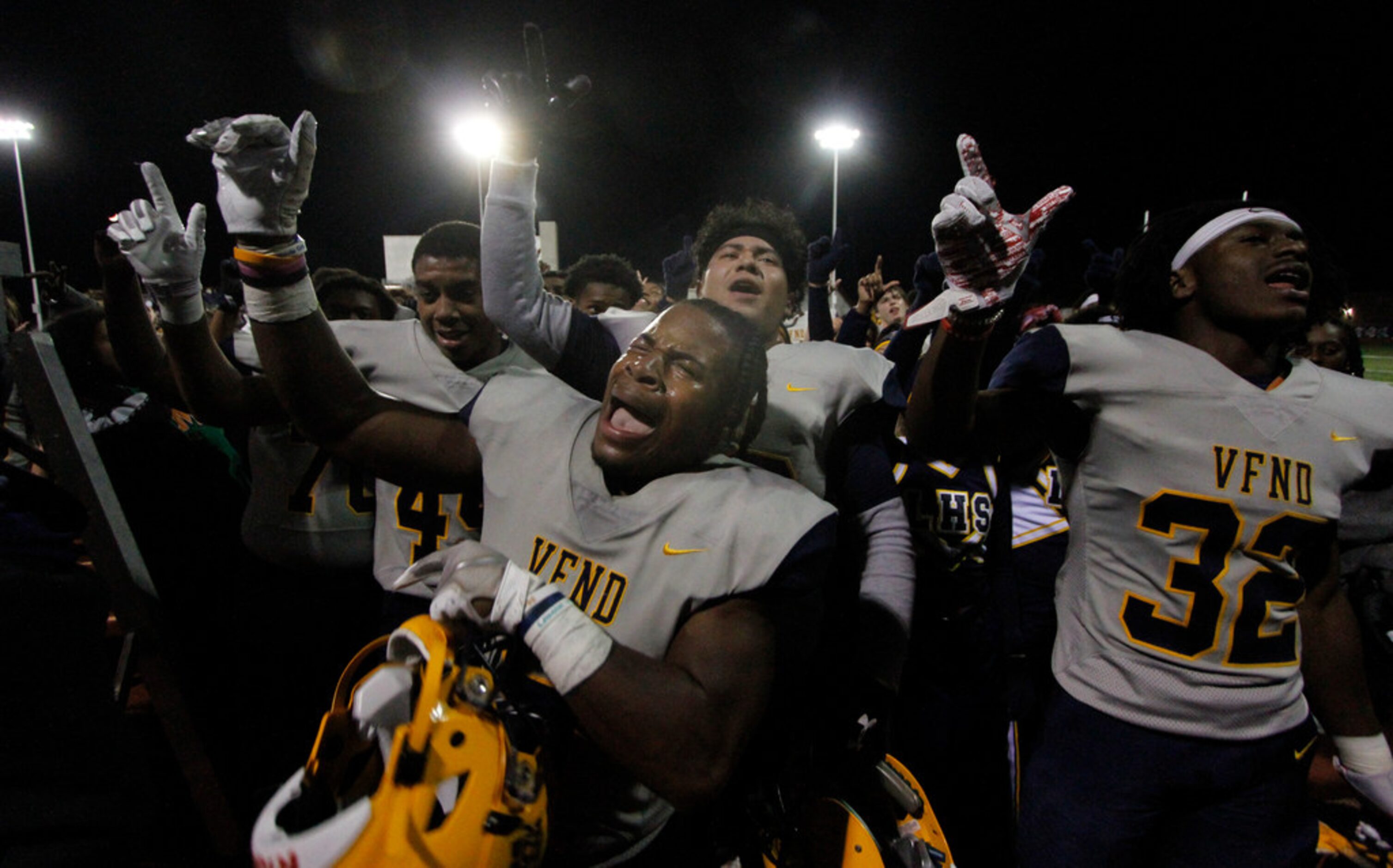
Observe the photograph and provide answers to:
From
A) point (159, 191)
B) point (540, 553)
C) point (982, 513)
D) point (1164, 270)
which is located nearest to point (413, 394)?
point (159, 191)

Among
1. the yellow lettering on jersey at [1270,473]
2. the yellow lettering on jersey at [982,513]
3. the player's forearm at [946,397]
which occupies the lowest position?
the yellow lettering on jersey at [982,513]

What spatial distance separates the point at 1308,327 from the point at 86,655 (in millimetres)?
3686

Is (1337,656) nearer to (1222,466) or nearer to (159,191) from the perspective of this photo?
(1222,466)

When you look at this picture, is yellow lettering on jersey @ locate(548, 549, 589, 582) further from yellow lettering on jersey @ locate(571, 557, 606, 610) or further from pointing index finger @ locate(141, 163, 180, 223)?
pointing index finger @ locate(141, 163, 180, 223)

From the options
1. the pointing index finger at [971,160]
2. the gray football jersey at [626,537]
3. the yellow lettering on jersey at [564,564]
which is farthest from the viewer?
the pointing index finger at [971,160]

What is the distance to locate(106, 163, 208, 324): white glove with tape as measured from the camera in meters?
2.33

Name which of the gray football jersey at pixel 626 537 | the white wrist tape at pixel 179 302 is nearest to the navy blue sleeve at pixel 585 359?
the gray football jersey at pixel 626 537

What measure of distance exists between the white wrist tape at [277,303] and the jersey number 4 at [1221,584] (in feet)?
8.24

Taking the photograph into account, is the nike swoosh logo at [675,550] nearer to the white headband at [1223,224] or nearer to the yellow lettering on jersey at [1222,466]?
the yellow lettering on jersey at [1222,466]

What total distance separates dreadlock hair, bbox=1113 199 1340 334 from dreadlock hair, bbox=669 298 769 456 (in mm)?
1438

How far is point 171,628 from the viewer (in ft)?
9.27

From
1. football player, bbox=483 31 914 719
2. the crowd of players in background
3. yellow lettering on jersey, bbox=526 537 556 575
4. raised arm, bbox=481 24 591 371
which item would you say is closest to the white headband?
the crowd of players in background

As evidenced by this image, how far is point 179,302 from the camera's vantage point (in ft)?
7.68

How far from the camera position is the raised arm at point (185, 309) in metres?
2.34
